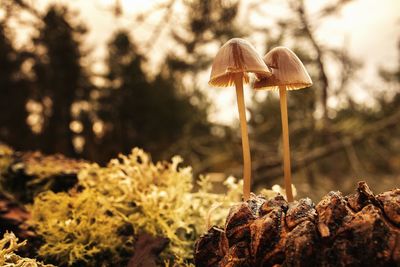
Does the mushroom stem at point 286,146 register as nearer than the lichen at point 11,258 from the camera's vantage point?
No

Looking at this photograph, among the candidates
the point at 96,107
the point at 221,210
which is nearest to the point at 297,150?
the point at 96,107

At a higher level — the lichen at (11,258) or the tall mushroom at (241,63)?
the tall mushroom at (241,63)

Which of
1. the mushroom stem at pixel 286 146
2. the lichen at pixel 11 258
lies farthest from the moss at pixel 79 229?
the mushroom stem at pixel 286 146

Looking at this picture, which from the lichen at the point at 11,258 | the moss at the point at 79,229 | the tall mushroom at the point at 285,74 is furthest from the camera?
the moss at the point at 79,229

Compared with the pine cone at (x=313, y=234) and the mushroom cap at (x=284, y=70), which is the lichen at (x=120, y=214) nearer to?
the pine cone at (x=313, y=234)

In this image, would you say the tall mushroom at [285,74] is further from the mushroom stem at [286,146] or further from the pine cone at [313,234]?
the pine cone at [313,234]

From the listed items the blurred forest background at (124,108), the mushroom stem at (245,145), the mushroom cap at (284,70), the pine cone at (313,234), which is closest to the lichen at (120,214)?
the mushroom stem at (245,145)

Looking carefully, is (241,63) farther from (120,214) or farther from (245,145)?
(120,214)

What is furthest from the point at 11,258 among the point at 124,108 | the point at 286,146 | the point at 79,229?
the point at 124,108

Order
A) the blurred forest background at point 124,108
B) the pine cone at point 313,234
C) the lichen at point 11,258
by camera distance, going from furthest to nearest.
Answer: the blurred forest background at point 124,108
the lichen at point 11,258
the pine cone at point 313,234

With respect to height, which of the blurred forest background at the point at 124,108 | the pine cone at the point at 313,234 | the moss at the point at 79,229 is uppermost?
the blurred forest background at the point at 124,108
